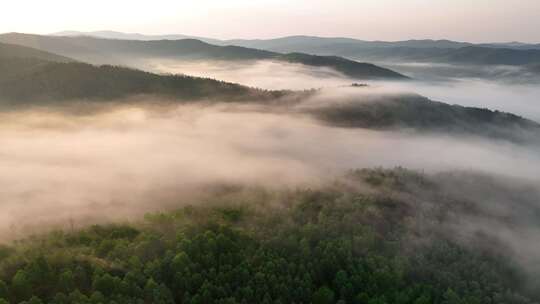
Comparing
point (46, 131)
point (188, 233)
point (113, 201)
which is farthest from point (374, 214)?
→ point (46, 131)

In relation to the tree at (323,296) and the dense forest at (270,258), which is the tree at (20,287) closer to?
the dense forest at (270,258)

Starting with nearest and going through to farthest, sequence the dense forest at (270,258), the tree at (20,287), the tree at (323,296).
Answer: the tree at (20,287) < the dense forest at (270,258) < the tree at (323,296)

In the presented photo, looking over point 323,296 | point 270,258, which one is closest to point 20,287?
point 270,258

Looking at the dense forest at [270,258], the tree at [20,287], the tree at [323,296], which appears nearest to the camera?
the tree at [20,287]

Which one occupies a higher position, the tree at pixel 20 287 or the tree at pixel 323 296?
the tree at pixel 20 287

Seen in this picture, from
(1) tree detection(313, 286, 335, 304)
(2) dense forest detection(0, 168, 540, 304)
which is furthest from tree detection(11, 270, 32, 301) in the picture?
(1) tree detection(313, 286, 335, 304)

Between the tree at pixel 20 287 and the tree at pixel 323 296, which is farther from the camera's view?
the tree at pixel 323 296

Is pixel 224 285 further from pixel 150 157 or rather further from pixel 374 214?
pixel 150 157

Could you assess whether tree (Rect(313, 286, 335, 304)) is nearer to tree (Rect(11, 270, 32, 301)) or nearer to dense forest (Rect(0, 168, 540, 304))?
dense forest (Rect(0, 168, 540, 304))

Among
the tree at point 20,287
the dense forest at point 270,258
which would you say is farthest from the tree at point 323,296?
the tree at point 20,287

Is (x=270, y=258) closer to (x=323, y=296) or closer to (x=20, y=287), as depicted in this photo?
(x=323, y=296)
